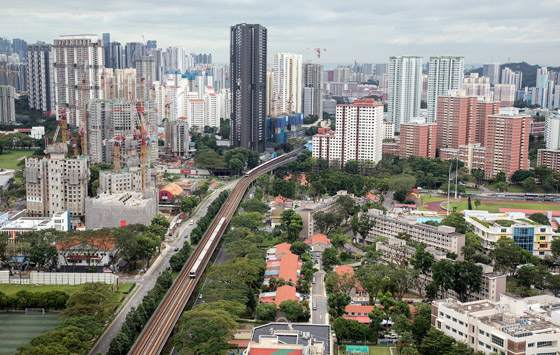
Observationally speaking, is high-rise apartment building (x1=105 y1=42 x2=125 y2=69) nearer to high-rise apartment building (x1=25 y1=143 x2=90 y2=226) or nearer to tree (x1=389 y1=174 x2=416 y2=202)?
high-rise apartment building (x1=25 y1=143 x2=90 y2=226)

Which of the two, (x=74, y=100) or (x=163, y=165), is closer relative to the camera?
(x=163, y=165)

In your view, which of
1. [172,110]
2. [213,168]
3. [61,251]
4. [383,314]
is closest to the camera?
[383,314]

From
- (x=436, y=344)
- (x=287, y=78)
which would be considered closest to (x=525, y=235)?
(x=436, y=344)

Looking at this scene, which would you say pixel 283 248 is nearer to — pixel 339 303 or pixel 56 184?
pixel 339 303

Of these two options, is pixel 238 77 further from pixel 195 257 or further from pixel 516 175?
pixel 195 257

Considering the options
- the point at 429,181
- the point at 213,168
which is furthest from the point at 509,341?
the point at 213,168

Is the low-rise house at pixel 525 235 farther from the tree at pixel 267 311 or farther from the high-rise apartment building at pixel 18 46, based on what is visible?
the high-rise apartment building at pixel 18 46
